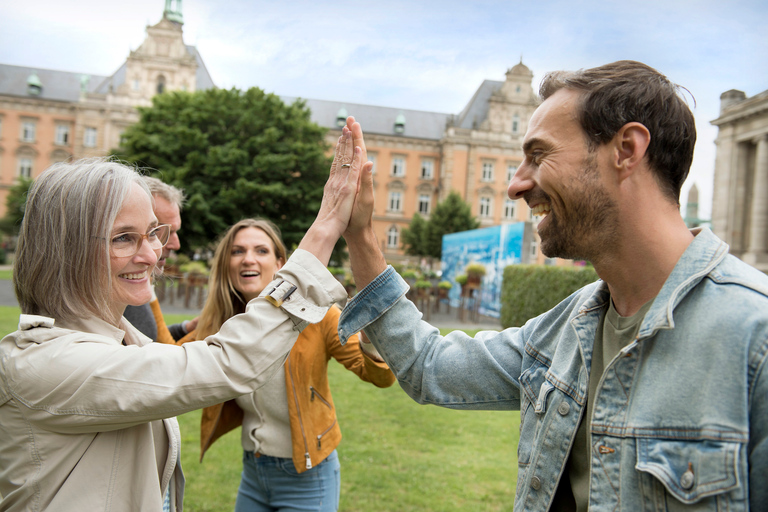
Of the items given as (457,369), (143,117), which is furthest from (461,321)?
(143,117)

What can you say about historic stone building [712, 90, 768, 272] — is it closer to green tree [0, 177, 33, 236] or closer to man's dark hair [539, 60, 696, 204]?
man's dark hair [539, 60, 696, 204]

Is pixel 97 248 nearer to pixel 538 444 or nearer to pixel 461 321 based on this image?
pixel 538 444

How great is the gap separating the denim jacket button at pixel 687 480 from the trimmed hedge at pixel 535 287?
9780 mm

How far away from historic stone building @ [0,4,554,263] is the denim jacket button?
4657 cm

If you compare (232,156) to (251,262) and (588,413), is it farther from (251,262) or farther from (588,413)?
(588,413)

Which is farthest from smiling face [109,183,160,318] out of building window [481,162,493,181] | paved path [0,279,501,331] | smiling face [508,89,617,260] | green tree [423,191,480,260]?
building window [481,162,493,181]

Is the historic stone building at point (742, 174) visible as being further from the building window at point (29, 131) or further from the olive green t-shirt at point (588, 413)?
the building window at point (29, 131)

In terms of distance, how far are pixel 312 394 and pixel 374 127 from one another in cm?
5211

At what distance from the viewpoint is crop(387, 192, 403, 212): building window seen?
5228 cm

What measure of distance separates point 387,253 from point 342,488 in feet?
154

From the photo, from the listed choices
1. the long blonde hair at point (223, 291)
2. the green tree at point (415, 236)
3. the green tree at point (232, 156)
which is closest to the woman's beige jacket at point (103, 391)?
the long blonde hair at point (223, 291)

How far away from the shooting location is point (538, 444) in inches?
62.9

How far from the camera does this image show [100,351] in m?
1.50

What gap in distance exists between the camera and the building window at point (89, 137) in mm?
46719
